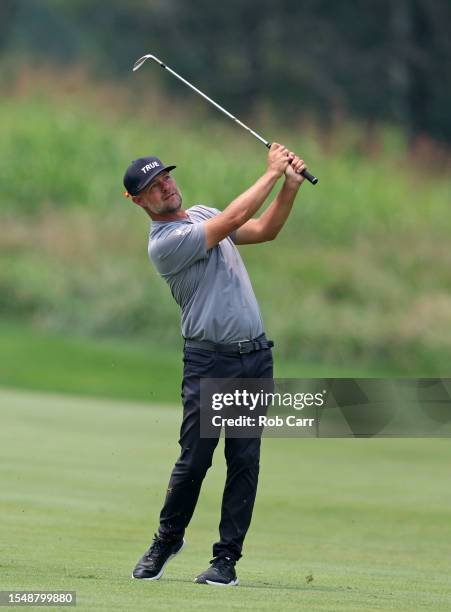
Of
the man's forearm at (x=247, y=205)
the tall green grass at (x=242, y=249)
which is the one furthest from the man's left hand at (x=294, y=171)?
the tall green grass at (x=242, y=249)

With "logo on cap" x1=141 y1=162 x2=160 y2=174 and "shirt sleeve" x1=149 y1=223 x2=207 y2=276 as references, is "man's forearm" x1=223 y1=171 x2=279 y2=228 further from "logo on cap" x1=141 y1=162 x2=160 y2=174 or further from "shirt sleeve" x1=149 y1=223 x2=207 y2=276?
"logo on cap" x1=141 y1=162 x2=160 y2=174

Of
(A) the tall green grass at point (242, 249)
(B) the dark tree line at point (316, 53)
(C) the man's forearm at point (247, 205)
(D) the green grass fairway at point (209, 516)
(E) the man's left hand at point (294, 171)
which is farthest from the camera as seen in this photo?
(B) the dark tree line at point (316, 53)

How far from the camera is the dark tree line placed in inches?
1469

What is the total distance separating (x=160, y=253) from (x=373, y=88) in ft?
108

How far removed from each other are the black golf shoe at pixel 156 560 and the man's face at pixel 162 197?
127 cm

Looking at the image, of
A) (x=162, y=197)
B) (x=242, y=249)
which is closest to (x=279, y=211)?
(x=162, y=197)

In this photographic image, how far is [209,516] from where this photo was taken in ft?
29.2

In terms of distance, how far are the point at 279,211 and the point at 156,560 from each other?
1.45m

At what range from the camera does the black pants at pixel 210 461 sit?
19.5 feet

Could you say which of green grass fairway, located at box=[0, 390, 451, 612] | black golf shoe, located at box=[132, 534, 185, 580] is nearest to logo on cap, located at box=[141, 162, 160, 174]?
black golf shoe, located at box=[132, 534, 185, 580]

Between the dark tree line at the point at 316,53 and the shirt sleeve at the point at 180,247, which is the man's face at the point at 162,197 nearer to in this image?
the shirt sleeve at the point at 180,247

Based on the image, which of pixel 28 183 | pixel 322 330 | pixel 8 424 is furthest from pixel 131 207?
pixel 8 424

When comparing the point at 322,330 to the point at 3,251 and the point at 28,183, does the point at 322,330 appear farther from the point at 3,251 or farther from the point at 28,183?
the point at 28,183

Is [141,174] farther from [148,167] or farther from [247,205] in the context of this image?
[247,205]
